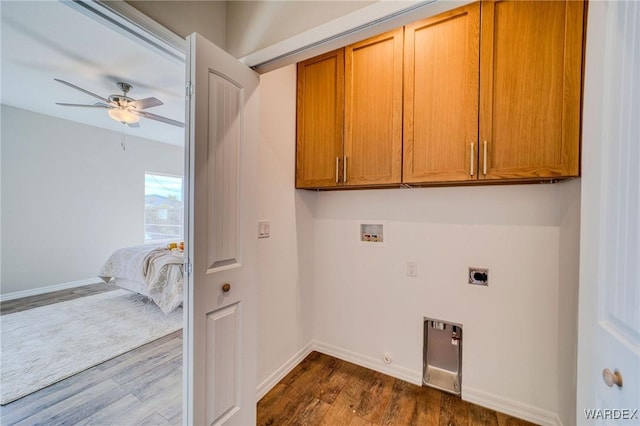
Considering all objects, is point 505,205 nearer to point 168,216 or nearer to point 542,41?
point 542,41

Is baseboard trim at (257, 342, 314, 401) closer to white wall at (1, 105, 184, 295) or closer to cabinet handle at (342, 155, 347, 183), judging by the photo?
cabinet handle at (342, 155, 347, 183)

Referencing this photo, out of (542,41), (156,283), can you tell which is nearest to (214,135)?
(542,41)

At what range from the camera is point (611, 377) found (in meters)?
0.68

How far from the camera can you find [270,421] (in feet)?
5.29

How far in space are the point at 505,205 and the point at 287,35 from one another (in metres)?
1.70

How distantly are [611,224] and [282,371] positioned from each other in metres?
2.14

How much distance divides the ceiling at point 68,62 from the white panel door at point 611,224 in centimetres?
171

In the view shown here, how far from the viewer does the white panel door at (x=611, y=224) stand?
643 mm

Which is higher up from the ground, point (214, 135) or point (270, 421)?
point (214, 135)

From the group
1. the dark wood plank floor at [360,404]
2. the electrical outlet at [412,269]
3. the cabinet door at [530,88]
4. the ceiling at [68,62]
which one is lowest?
the dark wood plank floor at [360,404]

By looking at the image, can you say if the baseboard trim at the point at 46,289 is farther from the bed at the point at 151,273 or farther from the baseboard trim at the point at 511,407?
the baseboard trim at the point at 511,407

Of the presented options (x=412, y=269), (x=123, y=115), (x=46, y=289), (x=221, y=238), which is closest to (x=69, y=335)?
(x=46, y=289)

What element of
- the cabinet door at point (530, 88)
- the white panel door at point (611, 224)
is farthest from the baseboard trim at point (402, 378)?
the cabinet door at point (530, 88)

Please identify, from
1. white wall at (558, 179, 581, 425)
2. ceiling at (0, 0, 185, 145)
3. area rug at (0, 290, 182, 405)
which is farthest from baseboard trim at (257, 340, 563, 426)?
ceiling at (0, 0, 185, 145)
